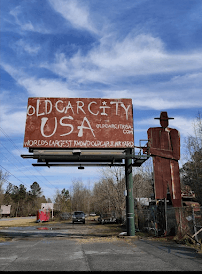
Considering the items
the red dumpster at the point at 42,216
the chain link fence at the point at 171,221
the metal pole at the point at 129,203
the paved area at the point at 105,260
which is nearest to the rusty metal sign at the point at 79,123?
the metal pole at the point at 129,203

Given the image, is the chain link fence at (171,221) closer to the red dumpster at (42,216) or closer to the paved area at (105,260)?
the paved area at (105,260)

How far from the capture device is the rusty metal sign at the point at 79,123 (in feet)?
51.0

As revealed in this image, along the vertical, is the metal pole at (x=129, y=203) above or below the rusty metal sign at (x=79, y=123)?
below

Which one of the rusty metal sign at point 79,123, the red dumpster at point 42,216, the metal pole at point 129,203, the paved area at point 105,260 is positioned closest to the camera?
the paved area at point 105,260

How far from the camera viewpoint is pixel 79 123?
15984 mm

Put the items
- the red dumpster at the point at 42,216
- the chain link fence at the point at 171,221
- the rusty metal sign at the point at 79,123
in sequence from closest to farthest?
the chain link fence at the point at 171,221 < the rusty metal sign at the point at 79,123 < the red dumpster at the point at 42,216

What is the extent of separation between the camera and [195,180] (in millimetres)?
33156

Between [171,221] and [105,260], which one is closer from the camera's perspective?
[105,260]

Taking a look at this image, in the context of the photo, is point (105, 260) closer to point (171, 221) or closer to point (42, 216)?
point (171, 221)

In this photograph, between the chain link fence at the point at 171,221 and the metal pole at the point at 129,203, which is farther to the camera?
the metal pole at the point at 129,203

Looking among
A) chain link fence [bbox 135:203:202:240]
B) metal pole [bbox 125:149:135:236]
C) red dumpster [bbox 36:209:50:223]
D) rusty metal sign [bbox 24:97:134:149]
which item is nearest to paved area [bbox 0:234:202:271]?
chain link fence [bbox 135:203:202:240]

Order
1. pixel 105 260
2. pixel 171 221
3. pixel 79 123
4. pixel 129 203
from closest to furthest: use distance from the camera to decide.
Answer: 1. pixel 105 260
2. pixel 171 221
3. pixel 129 203
4. pixel 79 123

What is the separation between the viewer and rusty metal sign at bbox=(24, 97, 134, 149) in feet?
51.0

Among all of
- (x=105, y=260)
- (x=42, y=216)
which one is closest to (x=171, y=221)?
(x=105, y=260)
